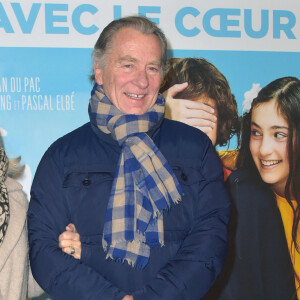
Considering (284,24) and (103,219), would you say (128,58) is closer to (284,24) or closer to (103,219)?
(103,219)

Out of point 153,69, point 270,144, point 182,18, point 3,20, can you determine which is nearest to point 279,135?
point 270,144

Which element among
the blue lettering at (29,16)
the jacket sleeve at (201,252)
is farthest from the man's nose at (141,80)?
the blue lettering at (29,16)

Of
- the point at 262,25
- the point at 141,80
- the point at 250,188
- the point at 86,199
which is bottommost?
the point at 250,188

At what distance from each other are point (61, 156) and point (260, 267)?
5.32 ft

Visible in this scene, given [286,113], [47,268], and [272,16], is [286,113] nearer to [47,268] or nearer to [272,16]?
[272,16]

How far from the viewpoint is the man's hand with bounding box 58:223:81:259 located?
198cm

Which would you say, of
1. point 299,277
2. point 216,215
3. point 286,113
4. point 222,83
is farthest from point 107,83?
point 299,277

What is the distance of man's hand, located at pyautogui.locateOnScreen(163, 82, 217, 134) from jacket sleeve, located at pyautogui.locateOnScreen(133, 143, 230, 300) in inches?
42.6

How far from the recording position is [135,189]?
2076 mm

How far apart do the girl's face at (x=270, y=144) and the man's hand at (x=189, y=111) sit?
0.91ft

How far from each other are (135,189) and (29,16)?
1.51 m

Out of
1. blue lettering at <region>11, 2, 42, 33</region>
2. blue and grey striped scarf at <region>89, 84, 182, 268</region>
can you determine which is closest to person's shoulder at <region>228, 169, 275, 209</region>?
blue and grey striped scarf at <region>89, 84, 182, 268</region>

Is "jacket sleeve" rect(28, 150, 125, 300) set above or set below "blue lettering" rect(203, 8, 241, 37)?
below

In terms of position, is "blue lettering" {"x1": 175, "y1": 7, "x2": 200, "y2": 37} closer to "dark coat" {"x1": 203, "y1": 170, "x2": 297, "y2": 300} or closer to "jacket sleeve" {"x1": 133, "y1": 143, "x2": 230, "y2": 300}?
"dark coat" {"x1": 203, "y1": 170, "x2": 297, "y2": 300}
